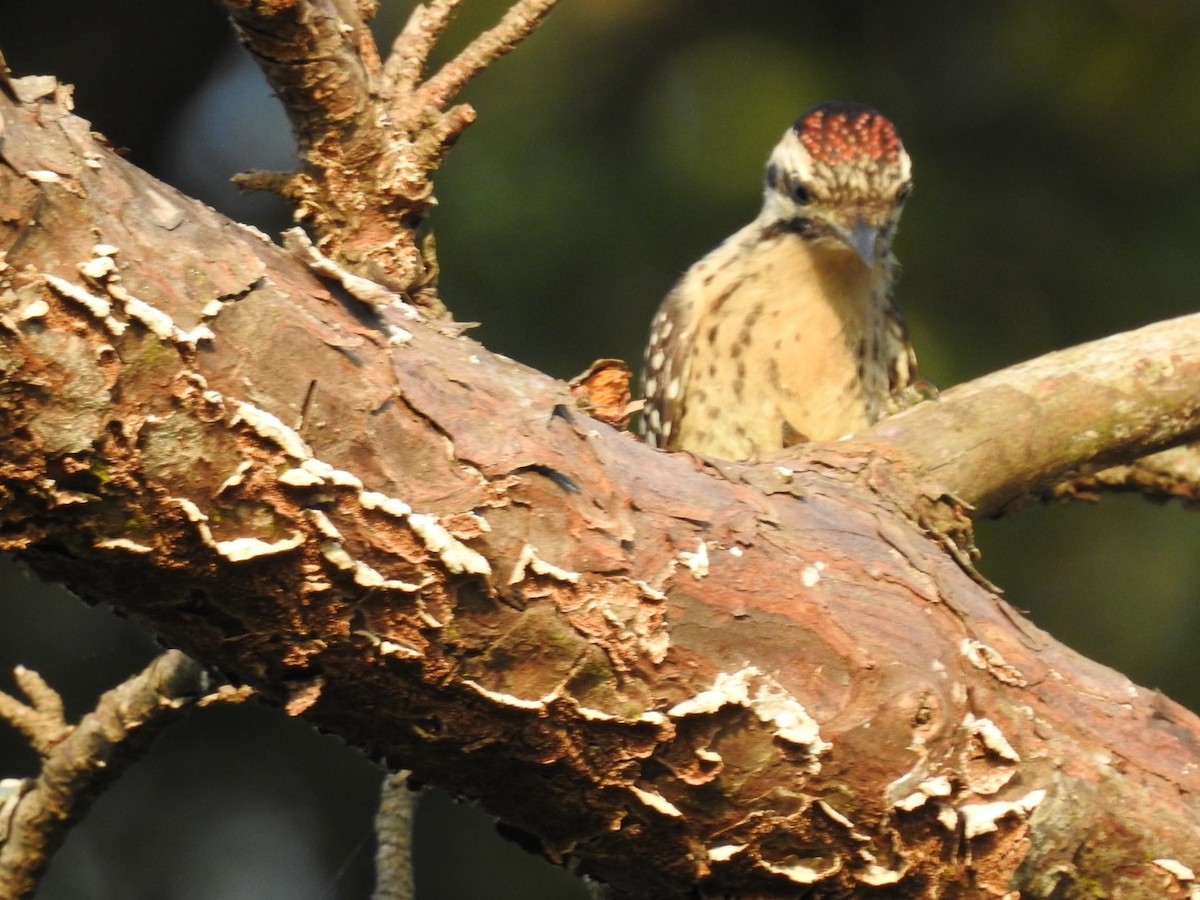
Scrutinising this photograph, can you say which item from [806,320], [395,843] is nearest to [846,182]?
[806,320]

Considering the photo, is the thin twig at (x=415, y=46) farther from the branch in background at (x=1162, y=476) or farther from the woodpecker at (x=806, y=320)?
the branch in background at (x=1162, y=476)

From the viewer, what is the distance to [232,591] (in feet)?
5.04

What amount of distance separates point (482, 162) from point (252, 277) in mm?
3916

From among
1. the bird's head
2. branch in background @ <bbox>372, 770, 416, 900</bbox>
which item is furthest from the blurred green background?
branch in background @ <bbox>372, 770, 416, 900</bbox>

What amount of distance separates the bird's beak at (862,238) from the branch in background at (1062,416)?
596 millimetres

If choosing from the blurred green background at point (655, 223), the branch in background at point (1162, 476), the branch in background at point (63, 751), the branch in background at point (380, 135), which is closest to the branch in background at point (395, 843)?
the branch in background at point (63, 751)

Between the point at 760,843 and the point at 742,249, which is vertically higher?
the point at 742,249

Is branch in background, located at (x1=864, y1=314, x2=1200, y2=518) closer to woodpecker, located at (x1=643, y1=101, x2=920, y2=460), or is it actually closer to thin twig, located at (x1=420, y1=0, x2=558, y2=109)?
woodpecker, located at (x1=643, y1=101, x2=920, y2=460)

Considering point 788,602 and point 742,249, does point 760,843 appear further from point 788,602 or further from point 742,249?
point 742,249

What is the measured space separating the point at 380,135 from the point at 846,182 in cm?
131

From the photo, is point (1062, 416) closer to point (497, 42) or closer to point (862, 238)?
point (862, 238)

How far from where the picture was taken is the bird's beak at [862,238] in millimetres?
3377

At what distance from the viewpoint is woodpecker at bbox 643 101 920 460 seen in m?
3.52

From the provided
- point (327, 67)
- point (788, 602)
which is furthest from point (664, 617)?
point (327, 67)
